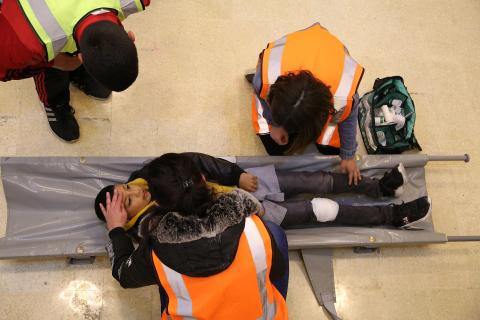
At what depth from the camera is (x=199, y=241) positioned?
1087 mm

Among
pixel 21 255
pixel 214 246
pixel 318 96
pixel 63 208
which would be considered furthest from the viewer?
pixel 63 208

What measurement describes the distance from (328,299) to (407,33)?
153 centimetres

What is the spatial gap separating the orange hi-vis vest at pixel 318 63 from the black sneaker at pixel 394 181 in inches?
15.0

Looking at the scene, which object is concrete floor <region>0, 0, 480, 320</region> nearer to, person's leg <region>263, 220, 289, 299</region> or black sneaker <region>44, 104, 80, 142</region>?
black sneaker <region>44, 104, 80, 142</region>

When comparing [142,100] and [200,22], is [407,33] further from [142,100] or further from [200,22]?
[142,100]

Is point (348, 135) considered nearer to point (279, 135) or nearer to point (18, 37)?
point (279, 135)

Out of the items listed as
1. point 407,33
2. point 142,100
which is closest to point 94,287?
point 142,100

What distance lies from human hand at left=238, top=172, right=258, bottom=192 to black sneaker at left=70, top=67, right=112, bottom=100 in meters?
0.81

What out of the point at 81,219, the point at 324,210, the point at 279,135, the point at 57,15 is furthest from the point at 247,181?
the point at 57,15

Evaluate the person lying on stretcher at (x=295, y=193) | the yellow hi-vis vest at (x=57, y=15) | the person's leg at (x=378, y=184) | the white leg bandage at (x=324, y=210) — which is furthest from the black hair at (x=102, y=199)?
the person's leg at (x=378, y=184)

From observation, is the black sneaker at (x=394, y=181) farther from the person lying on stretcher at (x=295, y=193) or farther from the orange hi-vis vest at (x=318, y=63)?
the orange hi-vis vest at (x=318, y=63)

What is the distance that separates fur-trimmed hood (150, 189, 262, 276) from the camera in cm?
109

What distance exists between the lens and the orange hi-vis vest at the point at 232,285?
1.13 metres

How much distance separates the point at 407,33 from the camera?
2238mm
